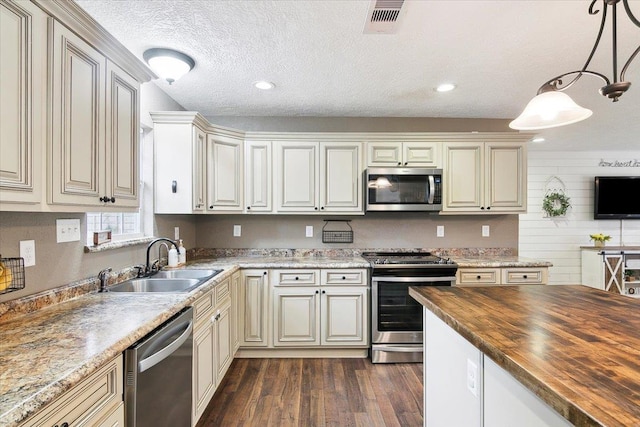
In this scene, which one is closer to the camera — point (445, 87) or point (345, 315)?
point (445, 87)

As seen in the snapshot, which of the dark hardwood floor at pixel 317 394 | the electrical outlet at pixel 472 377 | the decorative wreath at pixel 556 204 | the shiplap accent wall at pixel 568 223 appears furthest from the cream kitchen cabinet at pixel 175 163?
the decorative wreath at pixel 556 204

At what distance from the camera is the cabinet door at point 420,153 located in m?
3.22

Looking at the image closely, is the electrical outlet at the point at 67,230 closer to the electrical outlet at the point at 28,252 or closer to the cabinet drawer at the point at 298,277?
the electrical outlet at the point at 28,252

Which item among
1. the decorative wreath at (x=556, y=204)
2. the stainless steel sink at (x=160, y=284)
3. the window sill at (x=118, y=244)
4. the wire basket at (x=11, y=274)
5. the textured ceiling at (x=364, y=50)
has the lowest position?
the stainless steel sink at (x=160, y=284)

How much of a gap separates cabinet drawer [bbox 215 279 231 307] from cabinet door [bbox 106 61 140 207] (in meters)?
0.86

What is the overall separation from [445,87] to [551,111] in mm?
1383

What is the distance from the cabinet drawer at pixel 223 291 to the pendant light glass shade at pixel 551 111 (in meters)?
2.18

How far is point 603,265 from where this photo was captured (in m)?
4.89

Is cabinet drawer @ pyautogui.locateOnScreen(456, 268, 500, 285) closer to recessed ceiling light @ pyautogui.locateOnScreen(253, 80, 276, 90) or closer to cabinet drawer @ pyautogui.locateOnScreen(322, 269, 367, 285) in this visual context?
cabinet drawer @ pyautogui.locateOnScreen(322, 269, 367, 285)

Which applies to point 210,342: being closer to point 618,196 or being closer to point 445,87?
point 445,87

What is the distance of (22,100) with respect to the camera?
1.07m

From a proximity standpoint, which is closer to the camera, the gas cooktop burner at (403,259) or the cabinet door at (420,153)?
the gas cooktop burner at (403,259)

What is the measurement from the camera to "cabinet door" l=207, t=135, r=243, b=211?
3002mm

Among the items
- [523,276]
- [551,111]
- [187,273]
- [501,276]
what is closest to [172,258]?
[187,273]
